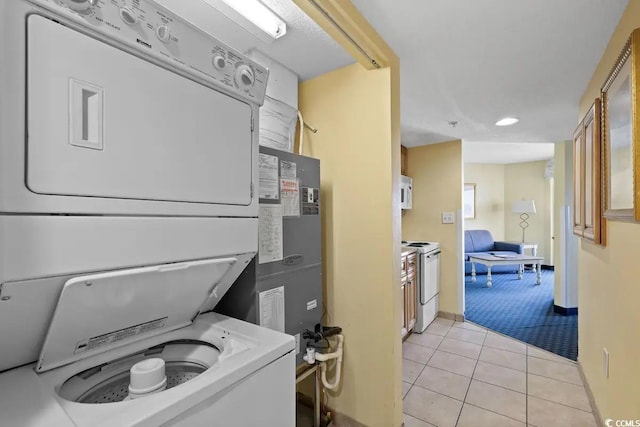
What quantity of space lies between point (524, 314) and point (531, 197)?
12.6ft

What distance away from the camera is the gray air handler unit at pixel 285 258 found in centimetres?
132

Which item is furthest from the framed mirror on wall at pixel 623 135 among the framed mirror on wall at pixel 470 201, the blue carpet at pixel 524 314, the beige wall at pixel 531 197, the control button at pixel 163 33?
the beige wall at pixel 531 197

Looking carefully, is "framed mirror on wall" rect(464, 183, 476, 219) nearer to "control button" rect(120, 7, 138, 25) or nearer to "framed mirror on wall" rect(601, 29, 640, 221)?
"framed mirror on wall" rect(601, 29, 640, 221)

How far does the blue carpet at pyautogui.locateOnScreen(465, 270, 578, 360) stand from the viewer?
118 inches

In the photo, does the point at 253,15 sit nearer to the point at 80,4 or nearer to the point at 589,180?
the point at 80,4

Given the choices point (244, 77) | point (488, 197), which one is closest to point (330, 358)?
point (244, 77)

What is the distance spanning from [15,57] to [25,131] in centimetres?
13

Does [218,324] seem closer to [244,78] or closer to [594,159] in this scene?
[244,78]

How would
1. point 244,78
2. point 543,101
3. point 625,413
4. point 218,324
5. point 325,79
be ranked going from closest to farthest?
1. point 244,78
2. point 218,324
3. point 625,413
4. point 325,79
5. point 543,101

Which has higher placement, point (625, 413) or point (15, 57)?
A: point (15, 57)

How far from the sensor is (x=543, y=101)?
2447 mm

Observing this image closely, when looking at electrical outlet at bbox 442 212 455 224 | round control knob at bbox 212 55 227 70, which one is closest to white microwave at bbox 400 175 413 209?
electrical outlet at bbox 442 212 455 224

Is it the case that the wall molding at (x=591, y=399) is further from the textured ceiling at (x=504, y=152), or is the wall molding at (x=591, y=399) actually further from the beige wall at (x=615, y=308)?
the textured ceiling at (x=504, y=152)

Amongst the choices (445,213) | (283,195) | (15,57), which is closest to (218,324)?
(283,195)
